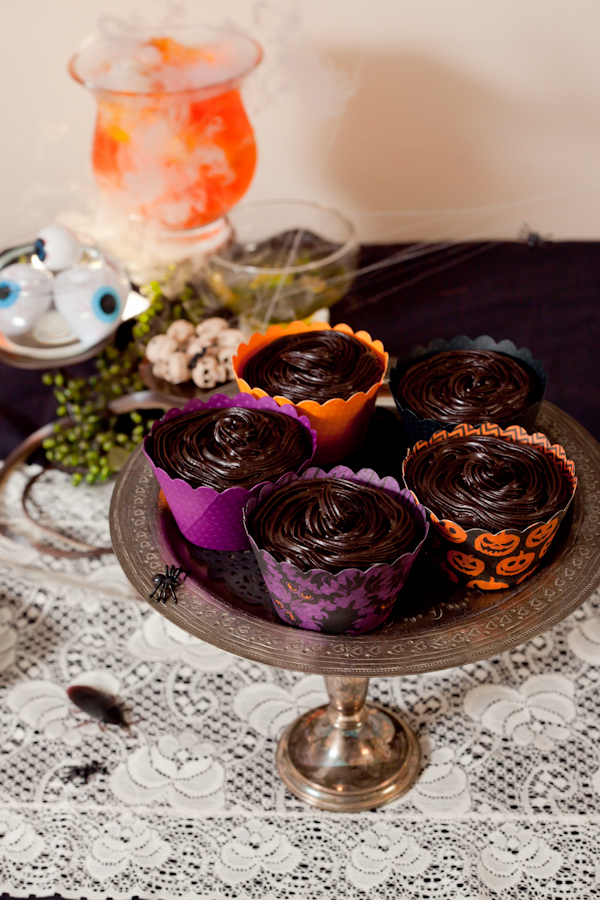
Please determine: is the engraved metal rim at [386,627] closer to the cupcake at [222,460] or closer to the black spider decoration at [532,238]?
the cupcake at [222,460]

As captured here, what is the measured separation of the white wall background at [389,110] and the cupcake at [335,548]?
1.31 meters

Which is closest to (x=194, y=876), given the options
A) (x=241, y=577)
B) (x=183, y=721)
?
(x=183, y=721)

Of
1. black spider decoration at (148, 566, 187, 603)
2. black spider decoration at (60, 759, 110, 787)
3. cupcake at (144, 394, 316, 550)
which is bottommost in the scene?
black spider decoration at (60, 759, 110, 787)

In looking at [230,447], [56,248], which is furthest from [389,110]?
[230,447]

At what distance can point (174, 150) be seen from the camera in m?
1.66

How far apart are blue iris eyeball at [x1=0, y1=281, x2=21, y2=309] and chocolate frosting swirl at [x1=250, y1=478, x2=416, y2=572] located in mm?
859

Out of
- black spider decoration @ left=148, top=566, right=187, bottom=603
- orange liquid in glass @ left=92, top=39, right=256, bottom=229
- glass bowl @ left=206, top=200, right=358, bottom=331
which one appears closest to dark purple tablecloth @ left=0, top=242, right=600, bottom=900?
glass bowl @ left=206, top=200, right=358, bottom=331

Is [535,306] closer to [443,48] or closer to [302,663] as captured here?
[443,48]

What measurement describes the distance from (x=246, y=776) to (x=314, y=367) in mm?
580

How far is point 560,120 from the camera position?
2156 millimetres

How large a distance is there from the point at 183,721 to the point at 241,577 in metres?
0.38

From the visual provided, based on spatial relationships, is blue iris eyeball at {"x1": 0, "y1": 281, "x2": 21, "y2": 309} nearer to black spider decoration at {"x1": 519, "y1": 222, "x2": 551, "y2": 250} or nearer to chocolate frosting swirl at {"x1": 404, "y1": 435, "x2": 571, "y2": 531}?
chocolate frosting swirl at {"x1": 404, "y1": 435, "x2": 571, "y2": 531}

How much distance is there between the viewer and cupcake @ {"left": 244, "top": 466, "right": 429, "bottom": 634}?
85 cm

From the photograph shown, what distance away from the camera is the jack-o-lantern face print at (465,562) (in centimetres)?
92
